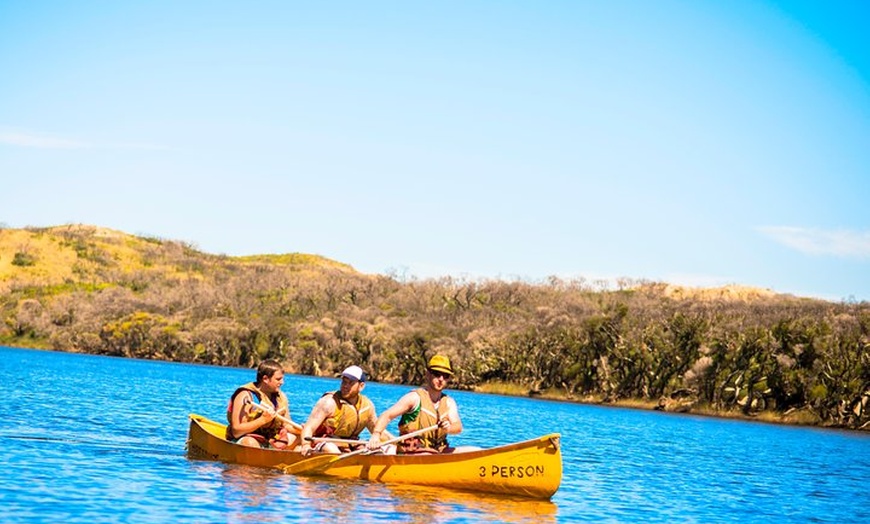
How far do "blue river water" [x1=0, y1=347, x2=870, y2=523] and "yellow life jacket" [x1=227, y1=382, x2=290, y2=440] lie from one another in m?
0.90

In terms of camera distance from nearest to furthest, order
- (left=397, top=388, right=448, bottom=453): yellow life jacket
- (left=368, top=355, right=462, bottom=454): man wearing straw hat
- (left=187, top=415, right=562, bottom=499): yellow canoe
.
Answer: (left=187, top=415, right=562, bottom=499): yellow canoe
(left=368, top=355, right=462, bottom=454): man wearing straw hat
(left=397, top=388, right=448, bottom=453): yellow life jacket

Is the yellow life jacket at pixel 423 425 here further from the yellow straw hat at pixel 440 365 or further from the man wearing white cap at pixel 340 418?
the yellow straw hat at pixel 440 365

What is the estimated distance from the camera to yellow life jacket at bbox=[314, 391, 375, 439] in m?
23.8

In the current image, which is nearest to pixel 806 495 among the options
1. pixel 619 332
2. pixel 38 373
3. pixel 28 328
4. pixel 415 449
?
pixel 415 449

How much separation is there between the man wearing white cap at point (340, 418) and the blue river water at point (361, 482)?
2.58 ft

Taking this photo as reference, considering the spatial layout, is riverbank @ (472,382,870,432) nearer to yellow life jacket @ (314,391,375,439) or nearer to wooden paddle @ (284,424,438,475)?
yellow life jacket @ (314,391,375,439)

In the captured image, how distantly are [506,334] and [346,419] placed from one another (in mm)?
88505

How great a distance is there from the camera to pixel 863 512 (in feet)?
93.5

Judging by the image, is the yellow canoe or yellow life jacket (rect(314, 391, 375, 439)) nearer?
the yellow canoe

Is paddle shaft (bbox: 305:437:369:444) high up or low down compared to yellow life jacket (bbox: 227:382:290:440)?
down

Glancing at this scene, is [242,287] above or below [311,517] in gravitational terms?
above

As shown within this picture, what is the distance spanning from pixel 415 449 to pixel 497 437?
66.2ft

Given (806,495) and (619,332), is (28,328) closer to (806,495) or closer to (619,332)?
(619,332)

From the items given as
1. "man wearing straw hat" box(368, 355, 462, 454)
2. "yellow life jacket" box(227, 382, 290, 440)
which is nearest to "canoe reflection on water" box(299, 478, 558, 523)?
"man wearing straw hat" box(368, 355, 462, 454)
